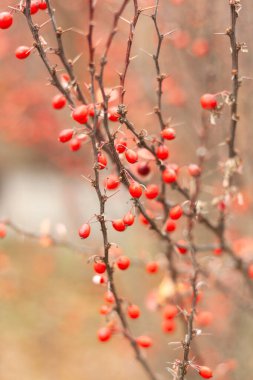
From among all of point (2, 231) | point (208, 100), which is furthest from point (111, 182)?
point (2, 231)

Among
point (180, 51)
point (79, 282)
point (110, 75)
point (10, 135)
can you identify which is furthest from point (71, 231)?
A: point (180, 51)

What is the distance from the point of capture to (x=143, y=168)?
7.55 feet

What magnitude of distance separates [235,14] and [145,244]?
15.2ft

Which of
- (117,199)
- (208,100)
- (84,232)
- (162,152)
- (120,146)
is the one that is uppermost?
(117,199)

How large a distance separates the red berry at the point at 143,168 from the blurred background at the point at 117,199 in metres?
0.31

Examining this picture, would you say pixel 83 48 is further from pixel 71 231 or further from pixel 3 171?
pixel 3 171

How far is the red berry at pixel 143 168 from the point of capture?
90.1 inches

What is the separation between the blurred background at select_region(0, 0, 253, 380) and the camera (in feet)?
11.3

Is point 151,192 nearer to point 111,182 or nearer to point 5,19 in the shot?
point 111,182

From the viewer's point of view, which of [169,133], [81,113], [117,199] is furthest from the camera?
[117,199]

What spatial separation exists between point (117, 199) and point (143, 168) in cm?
568

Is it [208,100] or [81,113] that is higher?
[208,100]

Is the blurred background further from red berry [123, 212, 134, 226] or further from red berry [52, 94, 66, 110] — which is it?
red berry [123, 212, 134, 226]

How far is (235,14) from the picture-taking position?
1.87 meters
